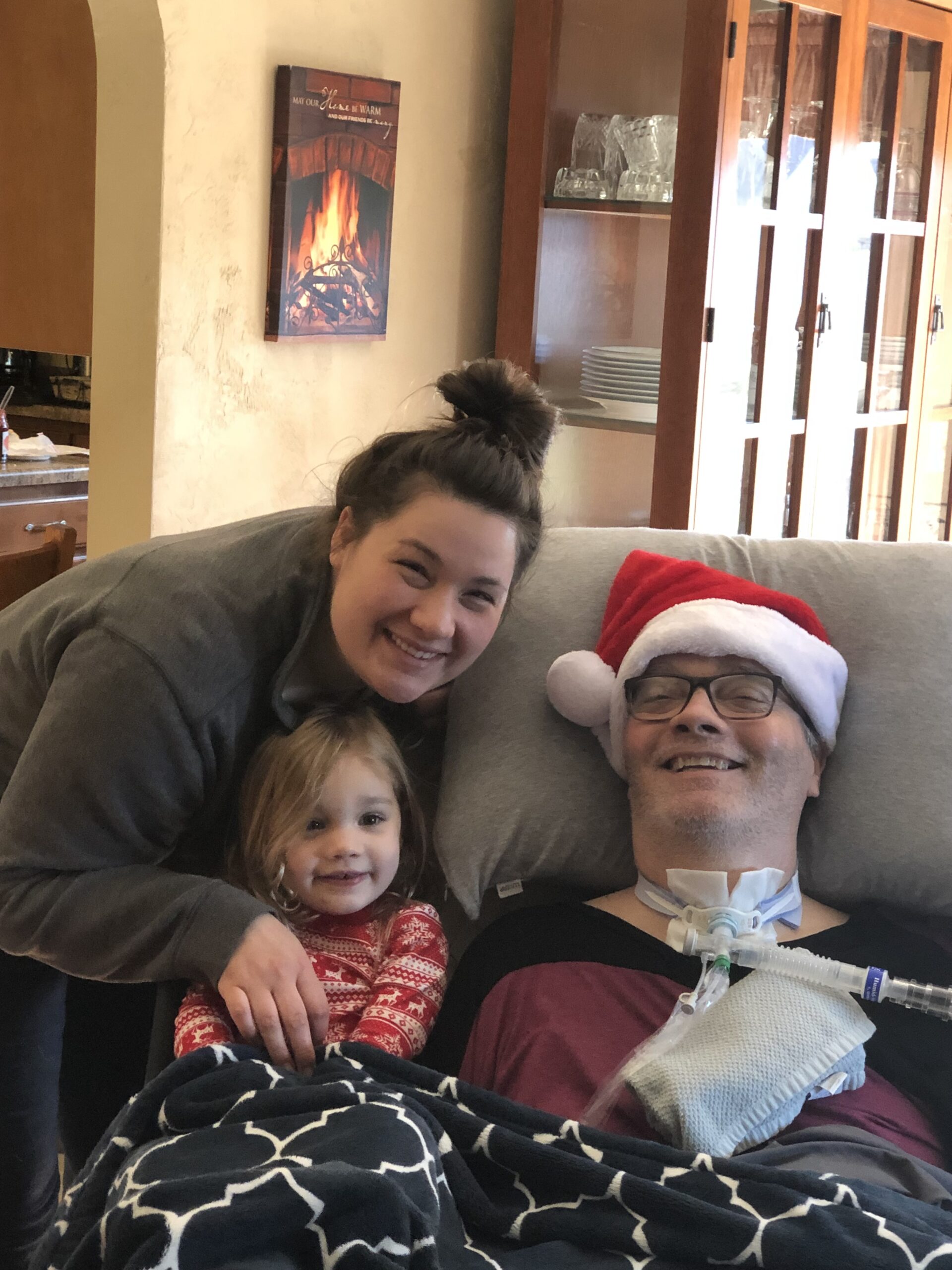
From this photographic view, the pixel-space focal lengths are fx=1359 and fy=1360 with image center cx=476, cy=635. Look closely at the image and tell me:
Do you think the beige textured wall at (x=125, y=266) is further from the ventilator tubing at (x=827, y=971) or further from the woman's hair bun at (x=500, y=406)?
the ventilator tubing at (x=827, y=971)

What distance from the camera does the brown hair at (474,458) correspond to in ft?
4.66

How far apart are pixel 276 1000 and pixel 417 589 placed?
43 cm

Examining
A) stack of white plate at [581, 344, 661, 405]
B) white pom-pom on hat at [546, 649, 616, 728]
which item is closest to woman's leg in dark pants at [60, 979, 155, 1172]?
white pom-pom on hat at [546, 649, 616, 728]

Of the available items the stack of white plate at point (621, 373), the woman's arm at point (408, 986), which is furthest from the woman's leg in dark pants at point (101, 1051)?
the stack of white plate at point (621, 373)

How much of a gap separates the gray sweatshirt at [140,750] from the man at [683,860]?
0.31 meters

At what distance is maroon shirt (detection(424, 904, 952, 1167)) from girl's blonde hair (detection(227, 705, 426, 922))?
0.53 feet

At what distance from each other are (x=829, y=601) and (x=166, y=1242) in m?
1.04

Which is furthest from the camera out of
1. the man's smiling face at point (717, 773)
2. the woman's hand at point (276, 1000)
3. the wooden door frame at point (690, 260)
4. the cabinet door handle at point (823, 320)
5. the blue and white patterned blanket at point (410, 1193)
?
the cabinet door handle at point (823, 320)

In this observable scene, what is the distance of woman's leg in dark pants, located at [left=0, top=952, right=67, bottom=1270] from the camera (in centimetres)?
149

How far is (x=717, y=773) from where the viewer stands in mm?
1473

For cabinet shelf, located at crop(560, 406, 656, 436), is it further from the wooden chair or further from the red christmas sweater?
the red christmas sweater

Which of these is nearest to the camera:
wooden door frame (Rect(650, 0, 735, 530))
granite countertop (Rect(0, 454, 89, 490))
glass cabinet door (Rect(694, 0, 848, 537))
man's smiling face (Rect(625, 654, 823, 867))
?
man's smiling face (Rect(625, 654, 823, 867))

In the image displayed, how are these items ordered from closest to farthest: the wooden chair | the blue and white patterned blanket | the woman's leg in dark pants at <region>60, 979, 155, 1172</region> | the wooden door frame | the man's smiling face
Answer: the blue and white patterned blanket
the man's smiling face
the woman's leg in dark pants at <region>60, 979, 155, 1172</region>
the wooden chair
the wooden door frame

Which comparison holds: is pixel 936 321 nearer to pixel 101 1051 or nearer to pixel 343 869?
pixel 343 869
